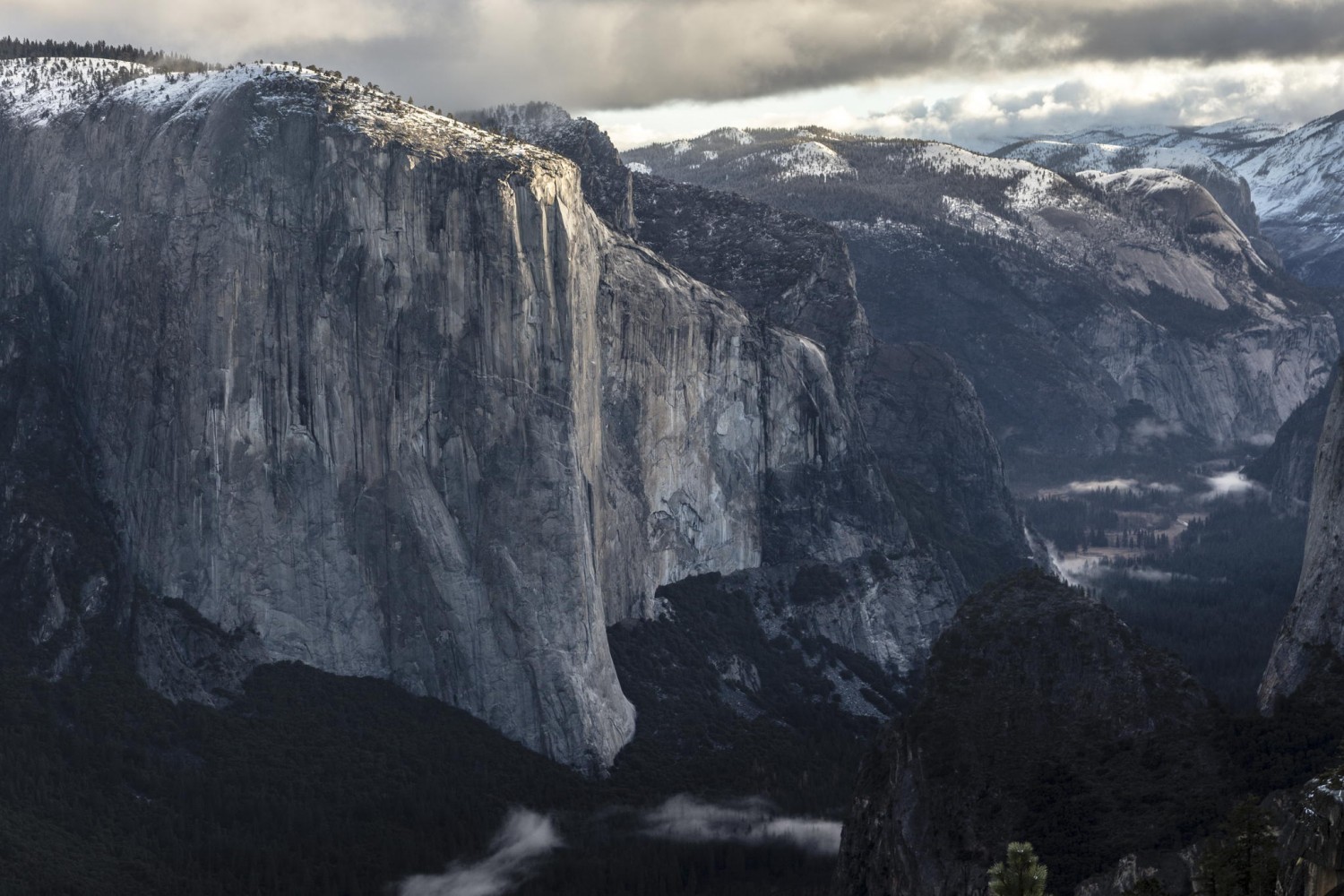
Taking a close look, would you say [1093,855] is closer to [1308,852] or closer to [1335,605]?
[1335,605]

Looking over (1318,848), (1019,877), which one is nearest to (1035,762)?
(1318,848)

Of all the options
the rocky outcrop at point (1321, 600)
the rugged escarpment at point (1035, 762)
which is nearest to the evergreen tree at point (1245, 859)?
the rugged escarpment at point (1035, 762)

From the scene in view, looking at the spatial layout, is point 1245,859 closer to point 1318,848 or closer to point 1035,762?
point 1318,848

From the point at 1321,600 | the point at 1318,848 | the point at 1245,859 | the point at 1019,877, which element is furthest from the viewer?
the point at 1321,600

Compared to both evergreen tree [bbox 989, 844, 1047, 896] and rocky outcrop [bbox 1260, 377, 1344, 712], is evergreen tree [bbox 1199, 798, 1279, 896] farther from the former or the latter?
rocky outcrop [bbox 1260, 377, 1344, 712]

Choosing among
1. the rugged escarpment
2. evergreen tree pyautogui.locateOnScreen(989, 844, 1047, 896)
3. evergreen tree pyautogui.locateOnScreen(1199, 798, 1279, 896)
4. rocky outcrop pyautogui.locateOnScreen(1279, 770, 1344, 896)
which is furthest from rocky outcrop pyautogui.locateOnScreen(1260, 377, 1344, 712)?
evergreen tree pyautogui.locateOnScreen(989, 844, 1047, 896)

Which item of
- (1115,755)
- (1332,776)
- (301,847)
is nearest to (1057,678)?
(1115,755)
